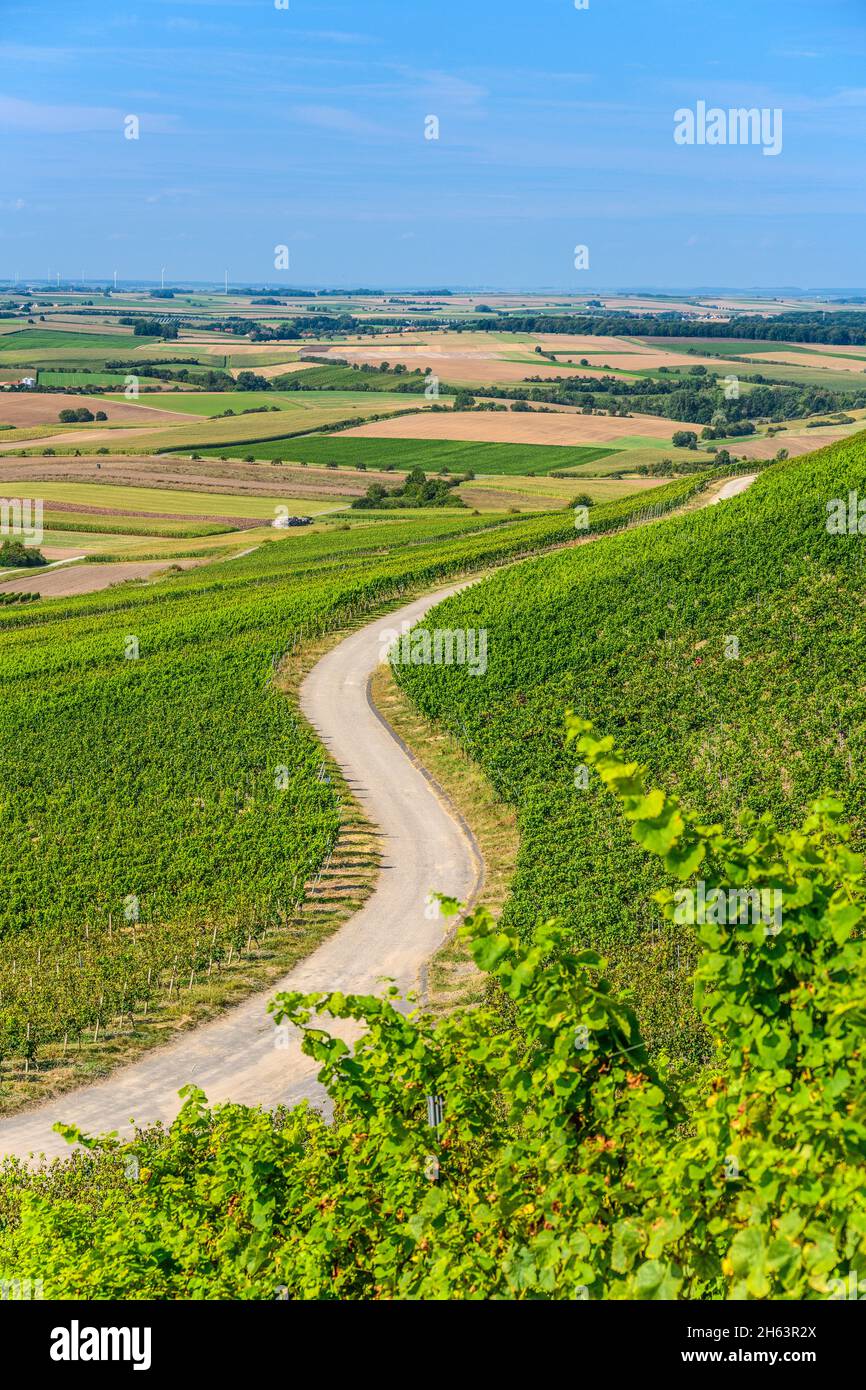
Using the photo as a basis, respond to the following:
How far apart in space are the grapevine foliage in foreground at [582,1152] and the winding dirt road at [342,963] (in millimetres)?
12618

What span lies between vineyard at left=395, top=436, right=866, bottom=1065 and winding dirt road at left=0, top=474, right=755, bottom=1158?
106 inches

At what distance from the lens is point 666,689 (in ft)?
155

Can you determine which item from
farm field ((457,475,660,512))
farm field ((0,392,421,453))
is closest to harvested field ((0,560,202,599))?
farm field ((457,475,660,512))

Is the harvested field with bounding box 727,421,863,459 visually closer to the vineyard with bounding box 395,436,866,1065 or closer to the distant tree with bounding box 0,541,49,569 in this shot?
the vineyard with bounding box 395,436,866,1065

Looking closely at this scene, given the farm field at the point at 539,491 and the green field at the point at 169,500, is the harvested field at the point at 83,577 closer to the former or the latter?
the green field at the point at 169,500

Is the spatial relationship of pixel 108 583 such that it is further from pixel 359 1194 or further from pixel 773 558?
pixel 359 1194

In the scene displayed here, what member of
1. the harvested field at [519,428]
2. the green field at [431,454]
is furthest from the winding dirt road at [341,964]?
the harvested field at [519,428]

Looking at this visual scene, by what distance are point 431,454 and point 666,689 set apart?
11935 centimetres

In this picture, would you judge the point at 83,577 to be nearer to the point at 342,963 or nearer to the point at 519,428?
the point at 342,963

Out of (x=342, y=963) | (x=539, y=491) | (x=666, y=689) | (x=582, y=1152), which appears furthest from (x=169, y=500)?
(x=582, y=1152)

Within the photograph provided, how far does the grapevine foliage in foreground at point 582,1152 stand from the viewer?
7527 millimetres

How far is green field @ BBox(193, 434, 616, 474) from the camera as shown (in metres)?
154

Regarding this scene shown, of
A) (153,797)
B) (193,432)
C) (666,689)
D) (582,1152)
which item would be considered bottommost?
(153,797)

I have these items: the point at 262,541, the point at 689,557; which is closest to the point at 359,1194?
the point at 689,557
